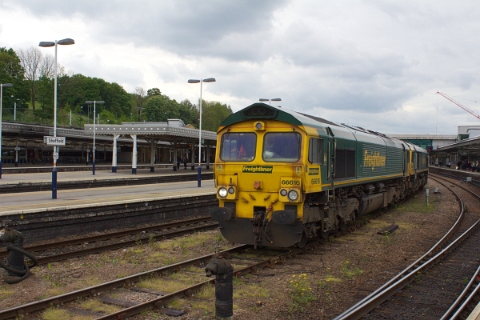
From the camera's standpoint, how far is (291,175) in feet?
34.5

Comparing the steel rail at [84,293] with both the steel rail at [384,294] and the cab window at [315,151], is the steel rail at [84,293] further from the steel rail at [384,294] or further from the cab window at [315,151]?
the steel rail at [384,294]

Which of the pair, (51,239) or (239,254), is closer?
(239,254)

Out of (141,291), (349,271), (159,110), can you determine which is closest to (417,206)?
(349,271)

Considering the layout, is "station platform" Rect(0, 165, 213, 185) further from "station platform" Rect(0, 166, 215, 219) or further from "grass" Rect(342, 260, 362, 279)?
"grass" Rect(342, 260, 362, 279)

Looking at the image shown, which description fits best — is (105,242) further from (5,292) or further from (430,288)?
(430,288)

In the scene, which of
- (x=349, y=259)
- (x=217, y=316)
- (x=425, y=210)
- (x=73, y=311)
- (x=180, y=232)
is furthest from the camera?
(x=425, y=210)

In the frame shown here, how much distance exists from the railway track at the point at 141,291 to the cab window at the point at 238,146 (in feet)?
8.47

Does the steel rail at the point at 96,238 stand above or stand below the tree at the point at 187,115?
below

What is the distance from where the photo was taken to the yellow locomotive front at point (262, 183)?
10500 millimetres

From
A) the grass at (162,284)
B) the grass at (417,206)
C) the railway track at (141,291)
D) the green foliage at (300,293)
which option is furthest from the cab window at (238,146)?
the grass at (417,206)

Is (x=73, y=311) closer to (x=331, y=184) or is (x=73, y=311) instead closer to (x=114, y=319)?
(x=114, y=319)

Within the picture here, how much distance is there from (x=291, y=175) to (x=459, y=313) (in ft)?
15.0

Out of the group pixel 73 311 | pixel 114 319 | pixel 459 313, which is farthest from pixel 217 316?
pixel 459 313

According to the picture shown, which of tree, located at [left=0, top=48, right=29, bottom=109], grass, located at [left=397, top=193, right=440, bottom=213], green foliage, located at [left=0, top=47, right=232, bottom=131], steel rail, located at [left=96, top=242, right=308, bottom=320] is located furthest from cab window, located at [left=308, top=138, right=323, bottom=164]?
tree, located at [left=0, top=48, right=29, bottom=109]
